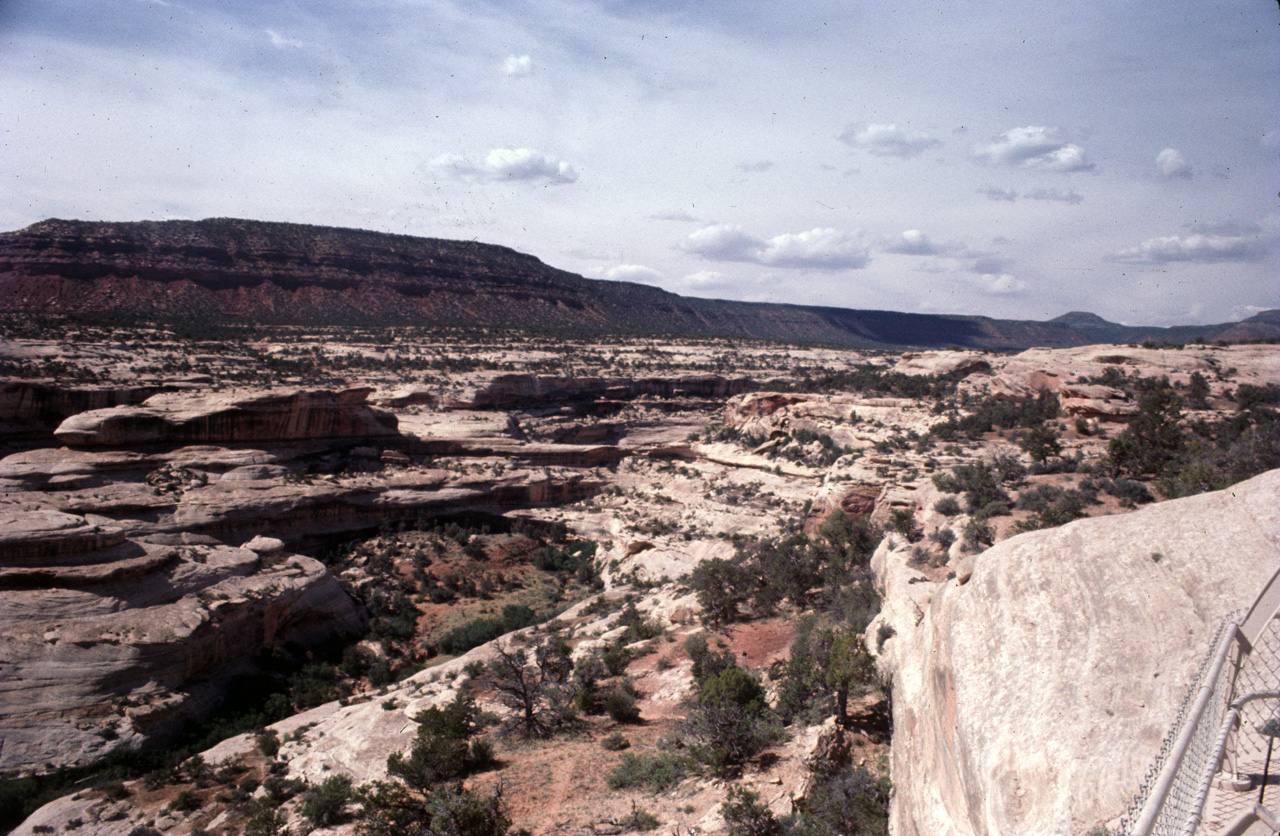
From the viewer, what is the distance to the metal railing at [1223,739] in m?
3.08

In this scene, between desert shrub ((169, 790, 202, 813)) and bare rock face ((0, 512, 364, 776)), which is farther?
bare rock face ((0, 512, 364, 776))

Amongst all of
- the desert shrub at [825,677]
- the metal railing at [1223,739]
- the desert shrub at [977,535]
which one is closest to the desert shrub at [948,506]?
the desert shrub at [977,535]

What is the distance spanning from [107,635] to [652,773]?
1323 cm

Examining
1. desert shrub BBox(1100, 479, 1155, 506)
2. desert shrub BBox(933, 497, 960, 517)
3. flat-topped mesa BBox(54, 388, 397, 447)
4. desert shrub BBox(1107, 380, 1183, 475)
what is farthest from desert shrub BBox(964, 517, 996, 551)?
flat-topped mesa BBox(54, 388, 397, 447)

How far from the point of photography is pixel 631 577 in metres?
23.2

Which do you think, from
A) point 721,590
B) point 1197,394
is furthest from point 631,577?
point 1197,394

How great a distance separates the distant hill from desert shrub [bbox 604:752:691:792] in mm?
54806

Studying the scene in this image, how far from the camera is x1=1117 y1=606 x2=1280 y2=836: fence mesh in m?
3.19

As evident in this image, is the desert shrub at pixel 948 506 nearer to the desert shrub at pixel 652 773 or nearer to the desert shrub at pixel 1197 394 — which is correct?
the desert shrub at pixel 652 773

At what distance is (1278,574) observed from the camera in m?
4.25

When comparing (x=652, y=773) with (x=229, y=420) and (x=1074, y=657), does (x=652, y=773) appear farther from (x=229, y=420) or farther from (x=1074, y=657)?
(x=229, y=420)

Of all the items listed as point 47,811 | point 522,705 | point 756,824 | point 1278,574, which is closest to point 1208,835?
point 1278,574

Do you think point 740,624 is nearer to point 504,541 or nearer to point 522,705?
point 522,705

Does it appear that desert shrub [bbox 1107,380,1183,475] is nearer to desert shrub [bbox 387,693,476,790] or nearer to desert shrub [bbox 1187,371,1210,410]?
desert shrub [bbox 1187,371,1210,410]
